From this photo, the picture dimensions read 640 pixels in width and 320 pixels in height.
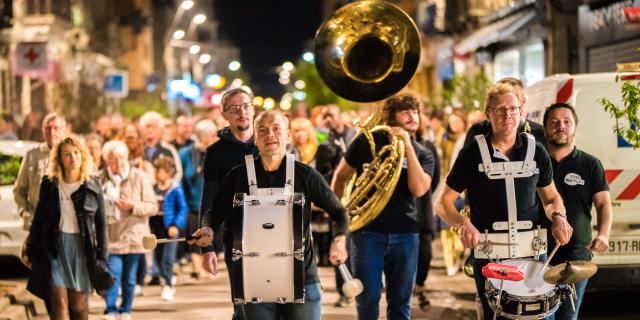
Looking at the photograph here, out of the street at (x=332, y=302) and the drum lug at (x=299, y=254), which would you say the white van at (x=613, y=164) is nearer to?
the street at (x=332, y=302)

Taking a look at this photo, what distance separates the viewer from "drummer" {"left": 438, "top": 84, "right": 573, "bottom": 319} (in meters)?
6.80

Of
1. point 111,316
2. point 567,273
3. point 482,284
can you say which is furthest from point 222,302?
point 567,273

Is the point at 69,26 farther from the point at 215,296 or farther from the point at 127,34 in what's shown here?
the point at 215,296

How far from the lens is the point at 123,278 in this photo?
37.3 ft

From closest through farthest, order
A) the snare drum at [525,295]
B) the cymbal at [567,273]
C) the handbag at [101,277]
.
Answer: the cymbal at [567,273] → the snare drum at [525,295] → the handbag at [101,277]

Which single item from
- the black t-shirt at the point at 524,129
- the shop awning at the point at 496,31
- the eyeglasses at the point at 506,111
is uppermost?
the shop awning at the point at 496,31

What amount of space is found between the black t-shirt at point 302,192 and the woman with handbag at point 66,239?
2715mm

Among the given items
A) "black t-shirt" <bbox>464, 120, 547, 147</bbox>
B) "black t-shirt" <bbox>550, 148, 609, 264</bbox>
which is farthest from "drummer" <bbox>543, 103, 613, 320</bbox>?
"black t-shirt" <bbox>464, 120, 547, 147</bbox>

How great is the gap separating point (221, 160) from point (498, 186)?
1.89 meters

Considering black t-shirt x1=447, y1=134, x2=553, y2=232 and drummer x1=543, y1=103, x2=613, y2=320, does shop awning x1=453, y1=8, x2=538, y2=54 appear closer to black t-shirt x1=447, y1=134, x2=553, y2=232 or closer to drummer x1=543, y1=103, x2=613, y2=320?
drummer x1=543, y1=103, x2=613, y2=320

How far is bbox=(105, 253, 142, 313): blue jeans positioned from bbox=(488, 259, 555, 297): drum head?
5312mm

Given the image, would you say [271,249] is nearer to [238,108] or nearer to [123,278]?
[238,108]

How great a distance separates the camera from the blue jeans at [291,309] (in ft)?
21.1

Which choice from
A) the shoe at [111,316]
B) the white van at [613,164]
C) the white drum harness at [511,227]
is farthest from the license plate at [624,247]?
the shoe at [111,316]
